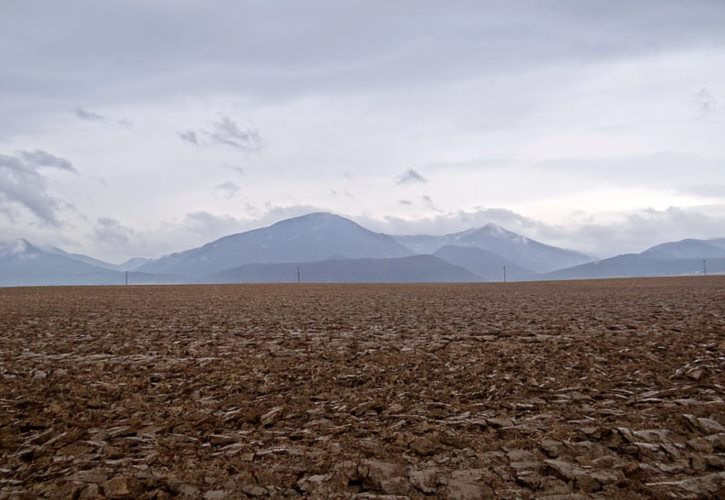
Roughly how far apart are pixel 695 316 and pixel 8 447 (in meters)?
19.2

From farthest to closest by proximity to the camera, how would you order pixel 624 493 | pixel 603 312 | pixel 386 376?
pixel 603 312 → pixel 386 376 → pixel 624 493

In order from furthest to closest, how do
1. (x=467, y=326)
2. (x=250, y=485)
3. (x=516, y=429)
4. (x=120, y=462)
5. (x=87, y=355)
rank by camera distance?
(x=467, y=326) < (x=87, y=355) < (x=516, y=429) < (x=120, y=462) < (x=250, y=485)

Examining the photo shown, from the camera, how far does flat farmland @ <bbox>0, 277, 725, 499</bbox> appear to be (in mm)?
5695

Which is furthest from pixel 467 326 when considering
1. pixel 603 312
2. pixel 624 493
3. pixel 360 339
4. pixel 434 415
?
pixel 624 493

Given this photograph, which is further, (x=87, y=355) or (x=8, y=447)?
(x=87, y=355)

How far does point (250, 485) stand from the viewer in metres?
5.70

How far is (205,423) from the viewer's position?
Answer: 774 centimetres

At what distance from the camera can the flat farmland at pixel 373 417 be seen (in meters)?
5.70

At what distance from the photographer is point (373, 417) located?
772cm

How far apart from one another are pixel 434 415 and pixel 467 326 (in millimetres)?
10174

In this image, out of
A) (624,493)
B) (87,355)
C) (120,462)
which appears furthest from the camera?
(87,355)

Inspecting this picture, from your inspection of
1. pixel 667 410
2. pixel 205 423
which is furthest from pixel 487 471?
pixel 205 423

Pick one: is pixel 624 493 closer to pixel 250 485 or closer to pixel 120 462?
pixel 250 485

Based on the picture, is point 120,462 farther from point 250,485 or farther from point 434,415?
point 434,415
